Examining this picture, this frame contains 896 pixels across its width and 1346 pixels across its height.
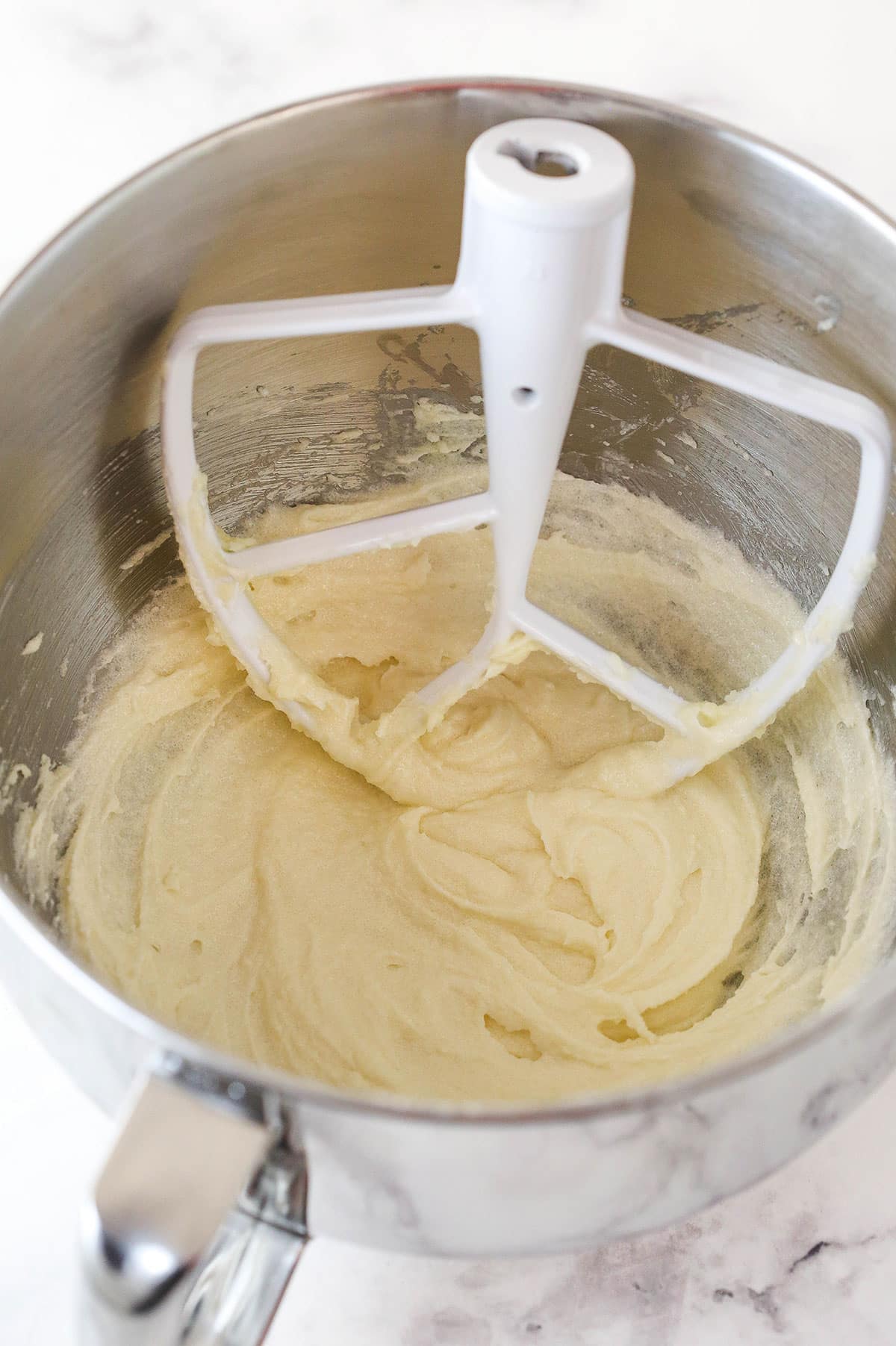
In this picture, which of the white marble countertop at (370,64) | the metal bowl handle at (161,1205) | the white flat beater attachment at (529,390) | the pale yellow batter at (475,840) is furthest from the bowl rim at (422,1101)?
the white marble countertop at (370,64)

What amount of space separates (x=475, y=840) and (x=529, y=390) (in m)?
0.35

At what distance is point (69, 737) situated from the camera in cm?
91

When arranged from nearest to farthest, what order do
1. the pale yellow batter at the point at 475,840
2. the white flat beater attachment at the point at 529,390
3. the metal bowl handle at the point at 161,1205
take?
the metal bowl handle at the point at 161,1205 → the white flat beater attachment at the point at 529,390 → the pale yellow batter at the point at 475,840

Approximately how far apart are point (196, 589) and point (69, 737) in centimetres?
14

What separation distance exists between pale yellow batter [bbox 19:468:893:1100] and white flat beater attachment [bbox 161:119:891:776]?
6cm

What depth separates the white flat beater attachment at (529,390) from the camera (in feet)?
2.35

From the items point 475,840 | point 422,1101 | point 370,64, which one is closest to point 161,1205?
point 422,1101

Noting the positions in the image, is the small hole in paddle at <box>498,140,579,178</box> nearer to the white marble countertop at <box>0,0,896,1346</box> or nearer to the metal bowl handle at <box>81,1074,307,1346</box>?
the white marble countertop at <box>0,0,896,1346</box>

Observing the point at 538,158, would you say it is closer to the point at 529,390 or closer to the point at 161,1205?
the point at 529,390

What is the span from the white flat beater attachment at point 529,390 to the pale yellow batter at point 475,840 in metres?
0.06

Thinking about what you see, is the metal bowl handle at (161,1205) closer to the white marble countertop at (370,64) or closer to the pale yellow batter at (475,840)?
the pale yellow batter at (475,840)

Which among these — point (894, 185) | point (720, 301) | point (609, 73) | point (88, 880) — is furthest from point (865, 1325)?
point (609, 73)

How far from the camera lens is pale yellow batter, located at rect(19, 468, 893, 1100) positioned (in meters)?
0.84

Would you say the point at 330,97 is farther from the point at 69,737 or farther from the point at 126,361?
the point at 69,737
